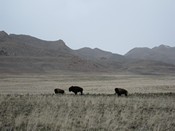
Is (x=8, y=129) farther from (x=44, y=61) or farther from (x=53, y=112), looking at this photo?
(x=44, y=61)

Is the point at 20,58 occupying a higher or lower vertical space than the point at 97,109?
higher

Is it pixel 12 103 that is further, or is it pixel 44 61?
pixel 44 61

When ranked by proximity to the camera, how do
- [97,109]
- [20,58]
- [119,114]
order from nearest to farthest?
[119,114], [97,109], [20,58]

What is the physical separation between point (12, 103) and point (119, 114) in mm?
6000

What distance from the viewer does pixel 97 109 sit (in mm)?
15312

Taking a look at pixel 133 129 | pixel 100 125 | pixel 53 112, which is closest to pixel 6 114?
pixel 53 112

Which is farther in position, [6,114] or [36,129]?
[6,114]

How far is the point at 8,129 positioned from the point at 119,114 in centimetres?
546

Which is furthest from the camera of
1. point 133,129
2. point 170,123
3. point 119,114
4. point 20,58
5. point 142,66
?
point 142,66

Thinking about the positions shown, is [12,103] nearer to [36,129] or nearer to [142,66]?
[36,129]

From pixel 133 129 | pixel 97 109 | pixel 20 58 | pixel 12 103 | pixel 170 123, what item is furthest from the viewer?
pixel 20 58

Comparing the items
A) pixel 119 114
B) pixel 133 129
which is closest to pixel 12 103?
pixel 119 114

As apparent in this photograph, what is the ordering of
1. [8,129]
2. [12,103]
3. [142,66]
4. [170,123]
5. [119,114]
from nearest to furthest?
[8,129] → [170,123] → [119,114] → [12,103] → [142,66]

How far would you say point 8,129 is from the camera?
10.5 metres
